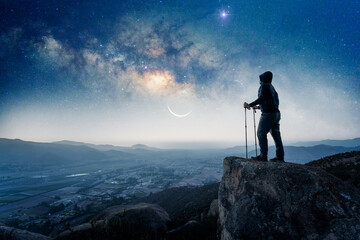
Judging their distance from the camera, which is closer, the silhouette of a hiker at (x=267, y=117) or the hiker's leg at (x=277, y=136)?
the silhouette of a hiker at (x=267, y=117)

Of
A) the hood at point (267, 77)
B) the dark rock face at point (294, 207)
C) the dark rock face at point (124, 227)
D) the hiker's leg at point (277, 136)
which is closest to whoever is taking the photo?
the dark rock face at point (294, 207)

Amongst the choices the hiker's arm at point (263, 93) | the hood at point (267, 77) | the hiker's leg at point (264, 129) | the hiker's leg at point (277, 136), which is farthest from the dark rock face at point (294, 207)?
the hood at point (267, 77)

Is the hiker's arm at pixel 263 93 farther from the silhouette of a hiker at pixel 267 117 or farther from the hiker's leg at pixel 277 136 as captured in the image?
the hiker's leg at pixel 277 136

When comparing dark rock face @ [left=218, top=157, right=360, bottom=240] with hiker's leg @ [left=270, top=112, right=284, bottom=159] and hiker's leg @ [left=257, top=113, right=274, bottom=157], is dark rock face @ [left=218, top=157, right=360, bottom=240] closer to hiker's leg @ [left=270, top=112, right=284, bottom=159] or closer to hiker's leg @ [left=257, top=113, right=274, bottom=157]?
hiker's leg @ [left=257, top=113, right=274, bottom=157]

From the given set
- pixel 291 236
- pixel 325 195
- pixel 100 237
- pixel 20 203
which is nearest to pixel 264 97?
pixel 325 195

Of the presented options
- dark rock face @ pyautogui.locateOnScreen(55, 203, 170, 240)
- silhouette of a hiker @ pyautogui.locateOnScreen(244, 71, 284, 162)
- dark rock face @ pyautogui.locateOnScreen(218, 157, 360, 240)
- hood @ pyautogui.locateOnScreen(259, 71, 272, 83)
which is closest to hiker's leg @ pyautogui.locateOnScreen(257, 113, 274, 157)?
silhouette of a hiker @ pyautogui.locateOnScreen(244, 71, 284, 162)

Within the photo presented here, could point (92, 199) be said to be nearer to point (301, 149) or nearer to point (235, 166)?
point (235, 166)

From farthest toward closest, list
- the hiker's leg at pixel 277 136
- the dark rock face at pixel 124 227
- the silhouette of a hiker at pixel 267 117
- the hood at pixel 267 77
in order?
1. the dark rock face at pixel 124 227
2. the hood at pixel 267 77
3. the hiker's leg at pixel 277 136
4. the silhouette of a hiker at pixel 267 117

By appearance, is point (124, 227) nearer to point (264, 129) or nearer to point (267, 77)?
point (264, 129)
